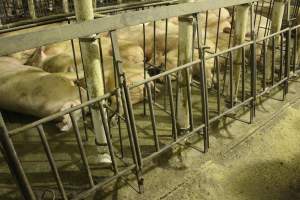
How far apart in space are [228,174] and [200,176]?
0.27 meters

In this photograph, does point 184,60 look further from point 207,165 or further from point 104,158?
point 104,158

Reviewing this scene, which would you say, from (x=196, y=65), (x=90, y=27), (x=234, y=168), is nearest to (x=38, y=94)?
(x=90, y=27)

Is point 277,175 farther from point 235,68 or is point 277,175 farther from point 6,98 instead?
point 6,98

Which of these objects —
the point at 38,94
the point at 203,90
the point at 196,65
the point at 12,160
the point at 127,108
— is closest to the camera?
the point at 12,160

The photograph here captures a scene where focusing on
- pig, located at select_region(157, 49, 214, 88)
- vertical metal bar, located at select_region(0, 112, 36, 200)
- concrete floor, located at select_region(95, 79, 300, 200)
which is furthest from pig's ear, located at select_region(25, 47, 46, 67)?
vertical metal bar, located at select_region(0, 112, 36, 200)

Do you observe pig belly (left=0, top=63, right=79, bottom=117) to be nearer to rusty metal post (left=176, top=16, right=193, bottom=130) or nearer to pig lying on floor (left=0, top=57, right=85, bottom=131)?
pig lying on floor (left=0, top=57, right=85, bottom=131)

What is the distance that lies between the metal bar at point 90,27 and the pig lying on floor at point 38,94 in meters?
1.74

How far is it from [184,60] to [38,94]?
189 centimetres

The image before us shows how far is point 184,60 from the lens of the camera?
2963mm

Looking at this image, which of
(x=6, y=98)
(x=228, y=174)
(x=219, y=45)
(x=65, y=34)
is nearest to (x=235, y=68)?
(x=228, y=174)

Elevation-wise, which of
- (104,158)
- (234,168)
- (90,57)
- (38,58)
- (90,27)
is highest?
(90,27)

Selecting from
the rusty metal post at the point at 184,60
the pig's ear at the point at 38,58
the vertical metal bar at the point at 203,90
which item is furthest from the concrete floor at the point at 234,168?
the pig's ear at the point at 38,58

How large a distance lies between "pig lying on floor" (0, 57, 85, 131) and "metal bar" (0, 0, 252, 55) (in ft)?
5.70

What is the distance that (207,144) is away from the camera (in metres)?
3.11
